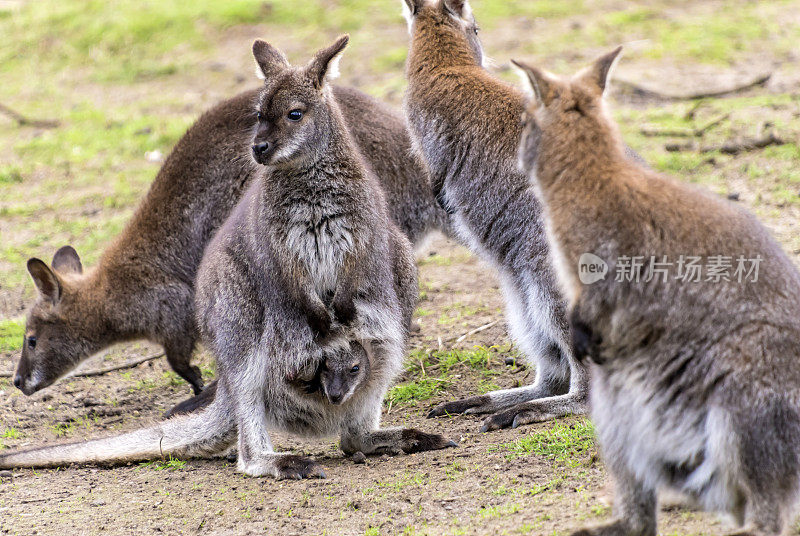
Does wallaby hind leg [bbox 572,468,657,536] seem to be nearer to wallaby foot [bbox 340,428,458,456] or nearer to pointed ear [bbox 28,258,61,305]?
wallaby foot [bbox 340,428,458,456]

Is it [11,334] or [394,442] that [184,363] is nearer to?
[11,334]

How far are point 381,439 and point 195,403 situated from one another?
1.22 m

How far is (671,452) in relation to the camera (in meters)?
2.91

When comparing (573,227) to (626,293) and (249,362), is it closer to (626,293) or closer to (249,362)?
(626,293)

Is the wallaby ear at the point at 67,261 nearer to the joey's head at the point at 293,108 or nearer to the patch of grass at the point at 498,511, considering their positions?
the joey's head at the point at 293,108

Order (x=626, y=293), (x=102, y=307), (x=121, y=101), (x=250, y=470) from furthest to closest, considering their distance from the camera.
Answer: (x=121, y=101) < (x=102, y=307) < (x=250, y=470) < (x=626, y=293)

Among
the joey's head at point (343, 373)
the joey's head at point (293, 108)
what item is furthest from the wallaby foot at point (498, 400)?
the joey's head at point (293, 108)

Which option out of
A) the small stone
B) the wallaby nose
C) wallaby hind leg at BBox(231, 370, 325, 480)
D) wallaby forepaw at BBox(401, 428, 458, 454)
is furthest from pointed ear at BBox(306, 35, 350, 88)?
the small stone

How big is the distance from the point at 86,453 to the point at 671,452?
2.81m

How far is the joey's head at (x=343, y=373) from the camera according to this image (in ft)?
14.1

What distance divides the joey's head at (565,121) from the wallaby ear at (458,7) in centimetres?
222

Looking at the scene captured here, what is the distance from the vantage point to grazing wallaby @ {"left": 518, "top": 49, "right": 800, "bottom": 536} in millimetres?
2754

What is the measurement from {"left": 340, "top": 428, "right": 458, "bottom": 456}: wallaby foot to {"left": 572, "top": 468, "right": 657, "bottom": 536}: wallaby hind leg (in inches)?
54.4

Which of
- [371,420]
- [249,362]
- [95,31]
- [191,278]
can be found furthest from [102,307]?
[95,31]
